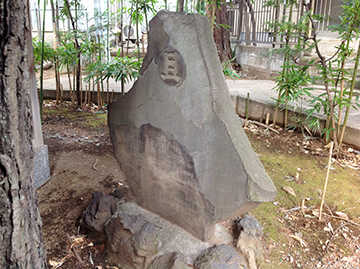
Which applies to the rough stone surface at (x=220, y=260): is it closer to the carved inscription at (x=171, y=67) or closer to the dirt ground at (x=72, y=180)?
the dirt ground at (x=72, y=180)

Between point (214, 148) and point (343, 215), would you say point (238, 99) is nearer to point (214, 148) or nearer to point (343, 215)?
point (343, 215)

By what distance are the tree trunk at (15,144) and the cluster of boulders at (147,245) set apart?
740 millimetres

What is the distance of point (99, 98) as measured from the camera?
238 inches

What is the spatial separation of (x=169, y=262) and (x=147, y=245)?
0.62 feet

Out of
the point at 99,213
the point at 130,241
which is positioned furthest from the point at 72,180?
the point at 130,241

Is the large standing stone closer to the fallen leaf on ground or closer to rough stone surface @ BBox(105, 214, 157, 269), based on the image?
Result: rough stone surface @ BBox(105, 214, 157, 269)

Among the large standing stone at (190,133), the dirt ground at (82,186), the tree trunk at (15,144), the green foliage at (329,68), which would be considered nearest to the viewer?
the tree trunk at (15,144)

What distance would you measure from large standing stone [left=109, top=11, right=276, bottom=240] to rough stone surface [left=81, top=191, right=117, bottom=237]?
41 cm

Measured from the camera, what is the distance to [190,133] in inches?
80.9

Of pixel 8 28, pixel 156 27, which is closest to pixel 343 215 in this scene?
pixel 156 27

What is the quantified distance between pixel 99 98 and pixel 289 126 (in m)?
3.44

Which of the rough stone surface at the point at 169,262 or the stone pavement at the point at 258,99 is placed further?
the stone pavement at the point at 258,99

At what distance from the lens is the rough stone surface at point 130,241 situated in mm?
2160

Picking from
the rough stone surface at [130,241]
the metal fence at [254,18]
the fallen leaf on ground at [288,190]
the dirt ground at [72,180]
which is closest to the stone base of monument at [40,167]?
the dirt ground at [72,180]
